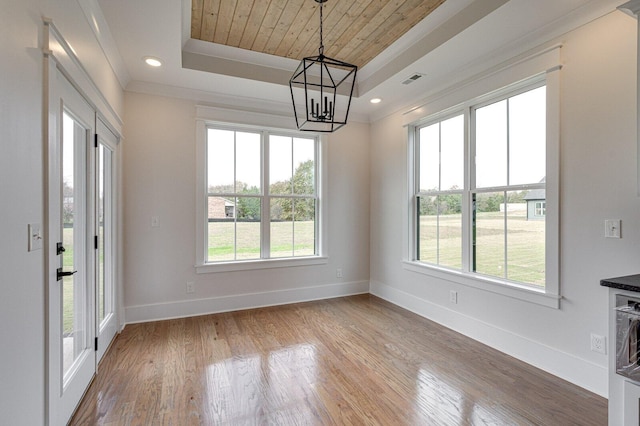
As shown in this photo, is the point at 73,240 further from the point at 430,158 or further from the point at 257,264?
the point at 430,158

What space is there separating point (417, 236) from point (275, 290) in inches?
77.5

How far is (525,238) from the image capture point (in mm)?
2754

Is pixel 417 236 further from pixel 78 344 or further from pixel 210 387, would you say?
pixel 78 344

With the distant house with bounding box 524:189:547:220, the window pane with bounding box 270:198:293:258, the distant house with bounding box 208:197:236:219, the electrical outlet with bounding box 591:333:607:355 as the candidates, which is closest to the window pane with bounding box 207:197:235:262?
the distant house with bounding box 208:197:236:219

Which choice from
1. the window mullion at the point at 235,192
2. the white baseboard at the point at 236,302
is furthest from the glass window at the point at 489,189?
the window mullion at the point at 235,192

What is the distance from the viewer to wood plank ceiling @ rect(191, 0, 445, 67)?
258 centimetres

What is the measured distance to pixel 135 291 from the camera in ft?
11.5

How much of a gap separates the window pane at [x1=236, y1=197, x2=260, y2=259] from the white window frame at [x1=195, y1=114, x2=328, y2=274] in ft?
0.29

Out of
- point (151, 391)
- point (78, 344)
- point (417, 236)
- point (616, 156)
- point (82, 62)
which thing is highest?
point (82, 62)

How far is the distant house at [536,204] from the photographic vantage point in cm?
260

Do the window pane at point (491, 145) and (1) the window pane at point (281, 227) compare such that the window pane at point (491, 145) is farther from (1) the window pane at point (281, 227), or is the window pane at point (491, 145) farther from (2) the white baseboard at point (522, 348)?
(1) the window pane at point (281, 227)

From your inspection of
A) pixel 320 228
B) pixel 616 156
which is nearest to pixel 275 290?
pixel 320 228

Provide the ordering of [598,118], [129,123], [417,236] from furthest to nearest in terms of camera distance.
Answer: [417,236], [129,123], [598,118]

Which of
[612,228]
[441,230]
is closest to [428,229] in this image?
[441,230]
